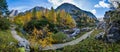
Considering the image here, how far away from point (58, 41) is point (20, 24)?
31.3 m

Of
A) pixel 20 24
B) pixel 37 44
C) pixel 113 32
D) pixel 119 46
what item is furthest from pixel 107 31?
pixel 20 24

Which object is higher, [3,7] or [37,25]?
[3,7]

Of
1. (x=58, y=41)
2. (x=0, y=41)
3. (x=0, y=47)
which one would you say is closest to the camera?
(x=0, y=47)

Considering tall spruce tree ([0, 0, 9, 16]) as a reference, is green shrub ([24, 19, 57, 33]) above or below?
below

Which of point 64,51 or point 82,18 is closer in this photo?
point 64,51

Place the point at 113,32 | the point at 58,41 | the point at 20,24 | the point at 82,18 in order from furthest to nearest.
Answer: the point at 82,18
the point at 20,24
the point at 58,41
the point at 113,32

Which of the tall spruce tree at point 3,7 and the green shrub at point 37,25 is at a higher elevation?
the tall spruce tree at point 3,7

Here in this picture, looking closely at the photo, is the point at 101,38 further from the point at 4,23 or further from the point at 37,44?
the point at 4,23

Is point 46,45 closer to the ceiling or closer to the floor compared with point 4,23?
closer to the floor

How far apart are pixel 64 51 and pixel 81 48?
328 centimetres

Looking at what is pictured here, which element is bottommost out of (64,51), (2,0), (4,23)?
(64,51)

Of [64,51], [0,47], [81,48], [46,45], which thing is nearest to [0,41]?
[0,47]

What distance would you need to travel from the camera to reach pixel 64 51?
4434 centimetres

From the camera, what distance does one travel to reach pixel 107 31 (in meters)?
50.9
